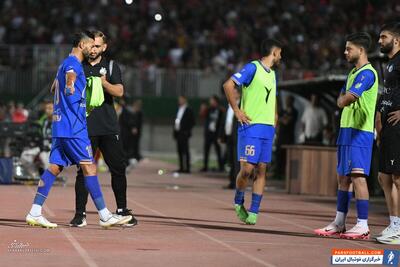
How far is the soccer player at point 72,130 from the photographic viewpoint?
1177cm

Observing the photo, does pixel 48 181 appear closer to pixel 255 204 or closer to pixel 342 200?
pixel 255 204

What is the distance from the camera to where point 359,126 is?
11789mm

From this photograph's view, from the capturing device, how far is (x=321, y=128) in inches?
955

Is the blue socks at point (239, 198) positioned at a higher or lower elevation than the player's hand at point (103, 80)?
lower

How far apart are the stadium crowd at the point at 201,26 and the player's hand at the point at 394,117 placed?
22.6 m

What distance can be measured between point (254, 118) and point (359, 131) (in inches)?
64.6

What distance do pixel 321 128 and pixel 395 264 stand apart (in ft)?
48.5

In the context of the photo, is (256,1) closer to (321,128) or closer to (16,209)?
(321,128)

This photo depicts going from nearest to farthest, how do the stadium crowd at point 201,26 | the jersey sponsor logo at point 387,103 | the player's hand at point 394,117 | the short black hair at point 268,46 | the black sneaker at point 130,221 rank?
the player's hand at point 394,117 < the jersey sponsor logo at point 387,103 < the black sneaker at point 130,221 < the short black hair at point 268,46 < the stadium crowd at point 201,26

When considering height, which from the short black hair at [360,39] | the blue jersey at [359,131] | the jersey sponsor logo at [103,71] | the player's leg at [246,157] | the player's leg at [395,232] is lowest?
the player's leg at [395,232]

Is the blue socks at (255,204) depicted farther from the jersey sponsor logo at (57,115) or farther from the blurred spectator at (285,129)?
the blurred spectator at (285,129)

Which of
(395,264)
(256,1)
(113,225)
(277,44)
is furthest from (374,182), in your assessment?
(256,1)

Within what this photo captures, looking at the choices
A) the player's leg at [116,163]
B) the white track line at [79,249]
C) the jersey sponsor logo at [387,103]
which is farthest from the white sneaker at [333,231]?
the white track line at [79,249]

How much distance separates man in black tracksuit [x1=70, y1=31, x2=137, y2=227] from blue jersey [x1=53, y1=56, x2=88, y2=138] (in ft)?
1.48
